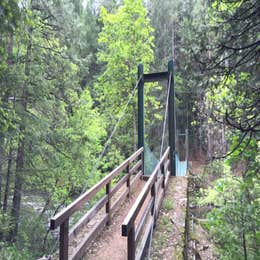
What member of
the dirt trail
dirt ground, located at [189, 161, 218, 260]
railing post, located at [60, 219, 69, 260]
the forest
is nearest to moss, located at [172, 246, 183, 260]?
the dirt trail

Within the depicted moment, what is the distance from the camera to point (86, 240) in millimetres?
2562

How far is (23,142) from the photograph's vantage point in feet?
17.0

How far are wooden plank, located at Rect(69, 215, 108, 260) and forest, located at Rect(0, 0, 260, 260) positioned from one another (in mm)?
252

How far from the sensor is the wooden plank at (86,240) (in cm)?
235

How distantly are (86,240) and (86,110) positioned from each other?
5320 millimetres

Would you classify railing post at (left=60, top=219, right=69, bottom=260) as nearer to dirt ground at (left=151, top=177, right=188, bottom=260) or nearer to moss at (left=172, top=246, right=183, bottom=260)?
dirt ground at (left=151, top=177, right=188, bottom=260)

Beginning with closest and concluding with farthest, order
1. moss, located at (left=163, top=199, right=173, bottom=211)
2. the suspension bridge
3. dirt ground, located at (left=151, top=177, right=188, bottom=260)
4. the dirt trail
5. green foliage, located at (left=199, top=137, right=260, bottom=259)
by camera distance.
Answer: the suspension bridge → the dirt trail → dirt ground, located at (left=151, top=177, right=188, bottom=260) → green foliage, located at (left=199, top=137, right=260, bottom=259) → moss, located at (left=163, top=199, right=173, bottom=211)

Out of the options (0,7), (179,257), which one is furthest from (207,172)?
(0,7)

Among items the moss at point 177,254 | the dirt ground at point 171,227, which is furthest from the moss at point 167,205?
the moss at point 177,254

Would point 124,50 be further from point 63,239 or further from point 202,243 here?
point 63,239

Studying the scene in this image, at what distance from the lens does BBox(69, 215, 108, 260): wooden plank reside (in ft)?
7.70

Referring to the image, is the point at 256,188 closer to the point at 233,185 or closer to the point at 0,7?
the point at 233,185

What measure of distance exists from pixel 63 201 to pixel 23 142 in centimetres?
213

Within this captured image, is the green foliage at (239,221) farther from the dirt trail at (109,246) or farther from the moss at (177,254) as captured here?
the dirt trail at (109,246)
